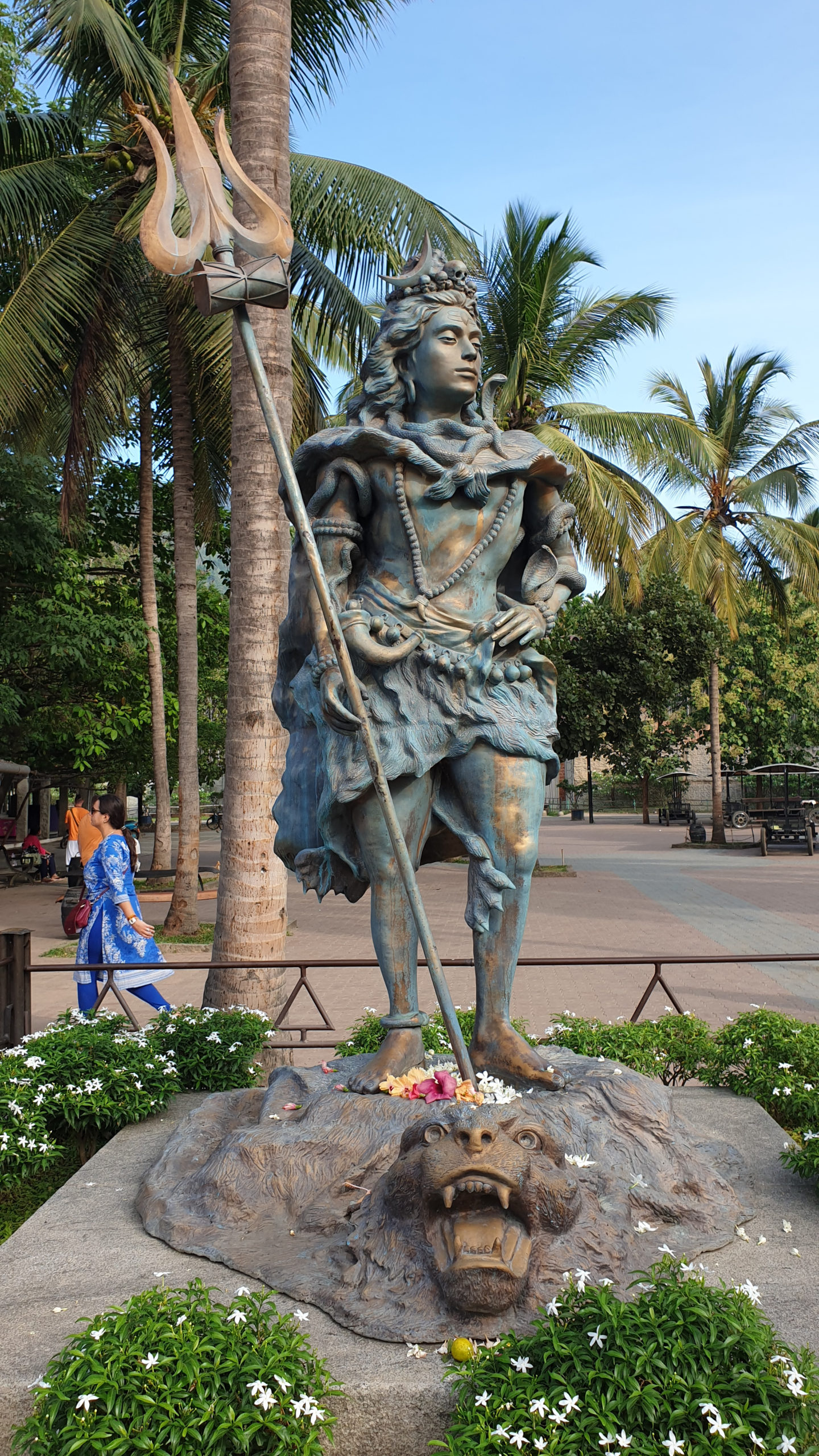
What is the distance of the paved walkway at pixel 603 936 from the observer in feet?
28.8

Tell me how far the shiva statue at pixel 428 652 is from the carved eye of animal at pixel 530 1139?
76 cm

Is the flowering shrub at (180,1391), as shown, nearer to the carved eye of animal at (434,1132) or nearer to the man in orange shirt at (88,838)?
the carved eye of animal at (434,1132)

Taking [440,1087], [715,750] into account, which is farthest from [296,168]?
[715,750]

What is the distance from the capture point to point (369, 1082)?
336 centimetres

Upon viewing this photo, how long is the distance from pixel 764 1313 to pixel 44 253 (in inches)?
460

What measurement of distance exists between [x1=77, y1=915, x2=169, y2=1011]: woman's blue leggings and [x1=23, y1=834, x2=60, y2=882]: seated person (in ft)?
53.9

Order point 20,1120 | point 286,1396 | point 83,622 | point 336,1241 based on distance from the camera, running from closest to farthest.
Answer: point 286,1396 → point 336,1241 → point 20,1120 → point 83,622

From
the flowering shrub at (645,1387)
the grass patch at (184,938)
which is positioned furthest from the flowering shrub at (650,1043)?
the grass patch at (184,938)

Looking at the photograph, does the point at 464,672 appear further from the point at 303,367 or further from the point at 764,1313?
the point at 303,367

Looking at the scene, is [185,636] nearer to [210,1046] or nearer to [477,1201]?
[210,1046]

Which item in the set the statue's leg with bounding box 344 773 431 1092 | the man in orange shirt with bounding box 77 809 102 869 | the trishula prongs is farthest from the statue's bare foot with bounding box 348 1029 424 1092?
the man in orange shirt with bounding box 77 809 102 869

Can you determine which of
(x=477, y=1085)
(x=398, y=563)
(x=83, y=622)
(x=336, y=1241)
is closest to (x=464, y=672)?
(x=398, y=563)

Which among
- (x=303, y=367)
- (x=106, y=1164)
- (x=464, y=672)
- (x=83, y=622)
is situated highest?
(x=303, y=367)

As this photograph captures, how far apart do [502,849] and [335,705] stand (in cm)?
72
